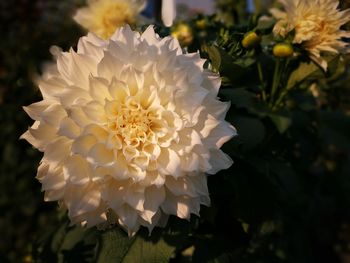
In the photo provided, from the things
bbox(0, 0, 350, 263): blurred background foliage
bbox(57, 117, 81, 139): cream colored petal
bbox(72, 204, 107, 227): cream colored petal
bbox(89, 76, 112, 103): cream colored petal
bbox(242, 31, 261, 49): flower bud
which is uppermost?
bbox(89, 76, 112, 103): cream colored petal

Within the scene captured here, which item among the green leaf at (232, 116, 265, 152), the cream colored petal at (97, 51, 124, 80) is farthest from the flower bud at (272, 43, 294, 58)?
the cream colored petal at (97, 51, 124, 80)

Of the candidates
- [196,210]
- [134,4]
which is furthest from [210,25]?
[196,210]

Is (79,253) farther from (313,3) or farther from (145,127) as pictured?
(313,3)

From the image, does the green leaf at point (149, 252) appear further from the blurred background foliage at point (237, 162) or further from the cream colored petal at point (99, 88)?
the cream colored petal at point (99, 88)

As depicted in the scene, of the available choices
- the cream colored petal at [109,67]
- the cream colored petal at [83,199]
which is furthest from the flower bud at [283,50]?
the cream colored petal at [83,199]

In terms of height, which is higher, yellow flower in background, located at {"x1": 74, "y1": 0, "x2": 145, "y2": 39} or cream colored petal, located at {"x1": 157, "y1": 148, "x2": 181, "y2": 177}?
cream colored petal, located at {"x1": 157, "y1": 148, "x2": 181, "y2": 177}

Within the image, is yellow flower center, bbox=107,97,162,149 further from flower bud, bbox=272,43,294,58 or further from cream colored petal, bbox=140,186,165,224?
flower bud, bbox=272,43,294,58
